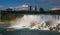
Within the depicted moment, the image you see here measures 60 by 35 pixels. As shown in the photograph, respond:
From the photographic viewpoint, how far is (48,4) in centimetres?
191

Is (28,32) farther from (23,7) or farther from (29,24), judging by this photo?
(23,7)

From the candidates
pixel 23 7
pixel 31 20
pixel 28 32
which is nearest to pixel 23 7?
pixel 23 7

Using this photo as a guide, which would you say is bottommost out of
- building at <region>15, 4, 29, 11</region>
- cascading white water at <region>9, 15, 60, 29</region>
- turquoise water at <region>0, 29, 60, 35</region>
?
turquoise water at <region>0, 29, 60, 35</region>

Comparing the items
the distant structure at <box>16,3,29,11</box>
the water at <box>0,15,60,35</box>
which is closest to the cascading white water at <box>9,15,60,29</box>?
the water at <box>0,15,60,35</box>

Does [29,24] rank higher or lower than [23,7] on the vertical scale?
lower

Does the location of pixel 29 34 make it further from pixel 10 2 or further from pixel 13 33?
pixel 10 2

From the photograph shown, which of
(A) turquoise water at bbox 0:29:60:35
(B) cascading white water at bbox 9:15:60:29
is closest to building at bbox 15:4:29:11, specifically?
(B) cascading white water at bbox 9:15:60:29

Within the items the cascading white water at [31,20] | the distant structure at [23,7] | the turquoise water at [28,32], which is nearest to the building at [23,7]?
the distant structure at [23,7]

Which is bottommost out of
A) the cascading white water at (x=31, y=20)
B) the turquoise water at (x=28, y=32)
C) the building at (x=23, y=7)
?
the turquoise water at (x=28, y=32)

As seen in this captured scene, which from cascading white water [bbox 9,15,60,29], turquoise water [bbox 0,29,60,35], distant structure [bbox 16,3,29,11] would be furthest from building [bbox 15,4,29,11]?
turquoise water [bbox 0,29,60,35]

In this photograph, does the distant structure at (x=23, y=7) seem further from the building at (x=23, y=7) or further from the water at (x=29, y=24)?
the water at (x=29, y=24)

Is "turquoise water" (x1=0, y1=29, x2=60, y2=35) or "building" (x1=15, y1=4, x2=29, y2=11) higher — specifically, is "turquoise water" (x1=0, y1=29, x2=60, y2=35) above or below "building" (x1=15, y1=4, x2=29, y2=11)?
below

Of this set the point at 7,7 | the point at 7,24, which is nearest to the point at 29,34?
the point at 7,24

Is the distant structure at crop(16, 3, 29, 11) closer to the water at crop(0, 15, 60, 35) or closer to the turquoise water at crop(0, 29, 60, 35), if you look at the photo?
the water at crop(0, 15, 60, 35)
